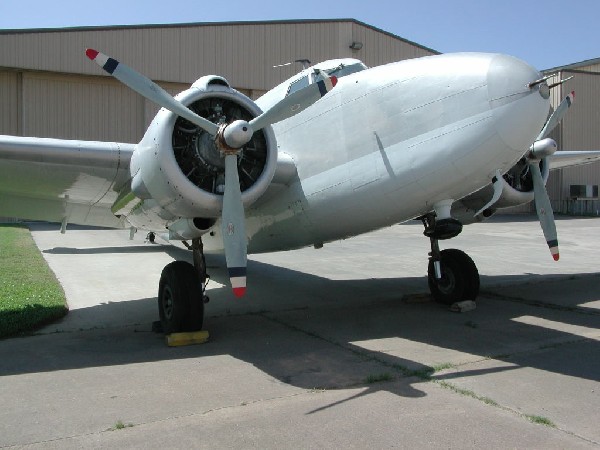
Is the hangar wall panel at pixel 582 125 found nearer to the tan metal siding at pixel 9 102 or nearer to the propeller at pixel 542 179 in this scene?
the tan metal siding at pixel 9 102

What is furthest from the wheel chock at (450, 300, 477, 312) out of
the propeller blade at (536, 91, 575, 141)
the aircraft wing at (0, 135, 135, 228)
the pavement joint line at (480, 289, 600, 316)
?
the aircraft wing at (0, 135, 135, 228)

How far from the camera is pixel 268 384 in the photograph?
4543 millimetres

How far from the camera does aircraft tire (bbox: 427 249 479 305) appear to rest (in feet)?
25.8

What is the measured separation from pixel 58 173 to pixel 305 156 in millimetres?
2884

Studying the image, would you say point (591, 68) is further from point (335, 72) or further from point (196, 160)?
point (196, 160)

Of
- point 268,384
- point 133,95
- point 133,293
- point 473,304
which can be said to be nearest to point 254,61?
point 133,95

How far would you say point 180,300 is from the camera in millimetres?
6016

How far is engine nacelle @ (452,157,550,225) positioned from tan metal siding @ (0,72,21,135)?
914 inches

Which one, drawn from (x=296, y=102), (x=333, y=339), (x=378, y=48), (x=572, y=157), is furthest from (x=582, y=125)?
(x=296, y=102)

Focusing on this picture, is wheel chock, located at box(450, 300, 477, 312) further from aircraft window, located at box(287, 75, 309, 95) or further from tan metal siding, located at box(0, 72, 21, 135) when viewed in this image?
tan metal siding, located at box(0, 72, 21, 135)

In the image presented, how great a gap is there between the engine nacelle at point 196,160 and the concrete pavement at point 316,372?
1528 millimetres

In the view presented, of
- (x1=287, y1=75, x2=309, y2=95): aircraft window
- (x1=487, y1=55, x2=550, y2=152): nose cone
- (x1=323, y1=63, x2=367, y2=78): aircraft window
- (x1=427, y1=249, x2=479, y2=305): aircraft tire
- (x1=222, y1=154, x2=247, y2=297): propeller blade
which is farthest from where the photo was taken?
(x1=427, y1=249, x2=479, y2=305): aircraft tire

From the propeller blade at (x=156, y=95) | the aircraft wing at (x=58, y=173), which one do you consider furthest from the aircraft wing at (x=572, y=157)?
the aircraft wing at (x=58, y=173)

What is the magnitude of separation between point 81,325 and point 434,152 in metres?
4.70
